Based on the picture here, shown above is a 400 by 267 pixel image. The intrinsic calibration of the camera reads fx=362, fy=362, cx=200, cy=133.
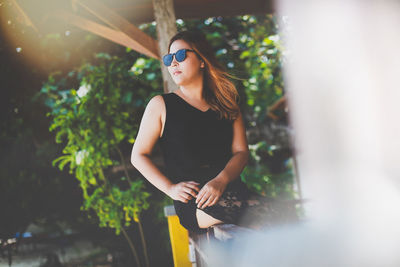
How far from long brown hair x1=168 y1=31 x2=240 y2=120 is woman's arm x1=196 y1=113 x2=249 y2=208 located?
0.07 m

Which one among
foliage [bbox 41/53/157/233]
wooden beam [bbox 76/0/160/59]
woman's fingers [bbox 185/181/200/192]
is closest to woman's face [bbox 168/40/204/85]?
woman's fingers [bbox 185/181/200/192]

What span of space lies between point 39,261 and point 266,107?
4524 mm

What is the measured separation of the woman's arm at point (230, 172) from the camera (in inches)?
54.5

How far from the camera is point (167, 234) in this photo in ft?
12.9

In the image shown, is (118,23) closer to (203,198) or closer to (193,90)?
(193,90)

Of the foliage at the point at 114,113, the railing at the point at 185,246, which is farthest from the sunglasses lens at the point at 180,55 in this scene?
the foliage at the point at 114,113

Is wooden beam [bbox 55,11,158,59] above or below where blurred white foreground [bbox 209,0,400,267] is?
above

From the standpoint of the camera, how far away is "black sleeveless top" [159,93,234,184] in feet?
4.89

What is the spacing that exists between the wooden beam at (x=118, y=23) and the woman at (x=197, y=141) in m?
1.16

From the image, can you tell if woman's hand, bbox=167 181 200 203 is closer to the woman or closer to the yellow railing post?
the woman

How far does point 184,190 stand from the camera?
Result: 1.39 metres

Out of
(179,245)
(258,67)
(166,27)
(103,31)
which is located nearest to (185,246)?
(179,245)

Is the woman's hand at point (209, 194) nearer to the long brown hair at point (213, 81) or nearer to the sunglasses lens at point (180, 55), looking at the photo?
the long brown hair at point (213, 81)

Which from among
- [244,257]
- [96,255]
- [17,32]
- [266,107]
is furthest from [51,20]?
[266,107]
